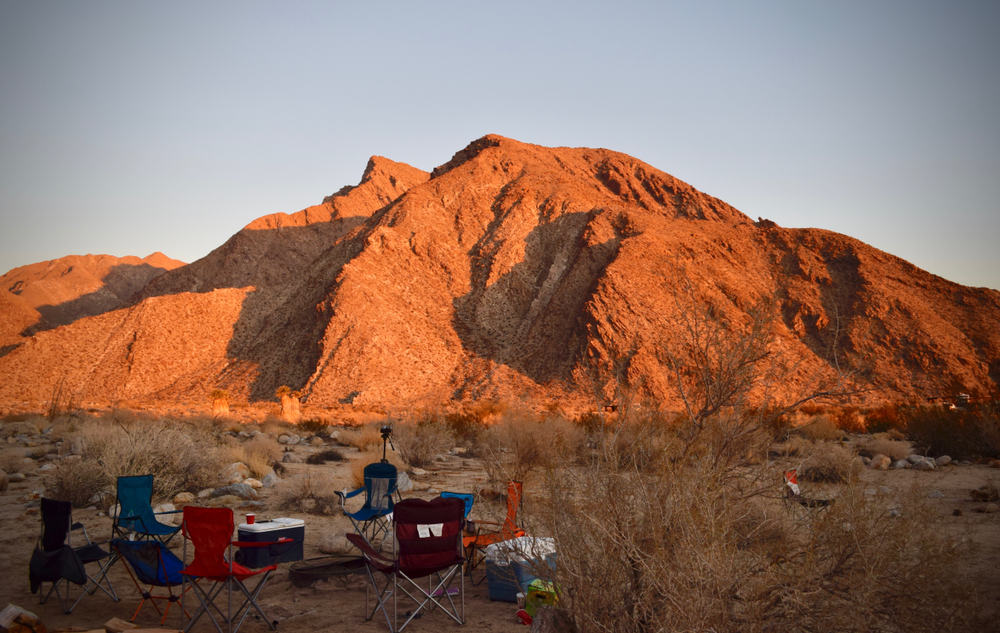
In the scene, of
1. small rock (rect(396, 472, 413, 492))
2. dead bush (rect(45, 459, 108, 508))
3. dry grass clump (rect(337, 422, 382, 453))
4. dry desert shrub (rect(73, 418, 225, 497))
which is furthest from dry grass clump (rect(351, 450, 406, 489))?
dead bush (rect(45, 459, 108, 508))

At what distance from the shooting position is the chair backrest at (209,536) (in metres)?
5.10

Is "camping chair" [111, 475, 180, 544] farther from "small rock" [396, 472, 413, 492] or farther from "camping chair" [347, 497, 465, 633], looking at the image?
"small rock" [396, 472, 413, 492]

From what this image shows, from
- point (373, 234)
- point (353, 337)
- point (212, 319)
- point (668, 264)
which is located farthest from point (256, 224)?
point (668, 264)

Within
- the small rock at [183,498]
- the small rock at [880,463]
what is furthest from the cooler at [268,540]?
the small rock at [880,463]

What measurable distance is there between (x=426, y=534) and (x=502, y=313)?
35.3 metres

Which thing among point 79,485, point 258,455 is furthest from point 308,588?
point 258,455

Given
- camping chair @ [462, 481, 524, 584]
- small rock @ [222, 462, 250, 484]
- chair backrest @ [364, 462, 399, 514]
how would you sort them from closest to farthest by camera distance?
camping chair @ [462, 481, 524, 584], chair backrest @ [364, 462, 399, 514], small rock @ [222, 462, 250, 484]

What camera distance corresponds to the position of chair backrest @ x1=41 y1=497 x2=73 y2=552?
5486 mm

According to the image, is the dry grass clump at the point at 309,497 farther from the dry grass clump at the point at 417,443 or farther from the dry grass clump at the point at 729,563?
the dry grass clump at the point at 729,563

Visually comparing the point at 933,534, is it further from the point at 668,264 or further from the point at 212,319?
the point at 212,319

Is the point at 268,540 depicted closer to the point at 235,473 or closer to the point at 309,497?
the point at 309,497

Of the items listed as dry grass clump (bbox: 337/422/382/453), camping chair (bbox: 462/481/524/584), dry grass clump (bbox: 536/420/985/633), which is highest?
dry grass clump (bbox: 536/420/985/633)

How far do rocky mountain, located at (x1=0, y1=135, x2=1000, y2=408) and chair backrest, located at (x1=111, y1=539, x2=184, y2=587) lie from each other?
27.5 m

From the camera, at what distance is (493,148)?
52.9 metres
